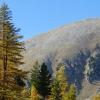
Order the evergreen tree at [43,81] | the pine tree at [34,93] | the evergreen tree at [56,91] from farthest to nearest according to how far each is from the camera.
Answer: the evergreen tree at [56,91], the pine tree at [34,93], the evergreen tree at [43,81]

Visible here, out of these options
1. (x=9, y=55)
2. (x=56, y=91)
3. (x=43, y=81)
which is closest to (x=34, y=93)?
(x=43, y=81)

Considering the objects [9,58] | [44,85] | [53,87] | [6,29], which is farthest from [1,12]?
[53,87]

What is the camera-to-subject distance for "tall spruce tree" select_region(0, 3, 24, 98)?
3756 cm

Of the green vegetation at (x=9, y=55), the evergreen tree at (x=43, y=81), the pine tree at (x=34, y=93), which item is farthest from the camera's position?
the pine tree at (x=34, y=93)

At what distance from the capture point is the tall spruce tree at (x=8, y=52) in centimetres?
3756

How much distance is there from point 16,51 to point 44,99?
3938 cm

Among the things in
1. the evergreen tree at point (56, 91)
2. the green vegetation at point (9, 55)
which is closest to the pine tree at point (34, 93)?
the evergreen tree at point (56, 91)

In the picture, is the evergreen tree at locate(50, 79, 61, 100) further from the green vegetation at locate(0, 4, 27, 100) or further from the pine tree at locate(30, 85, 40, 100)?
the green vegetation at locate(0, 4, 27, 100)

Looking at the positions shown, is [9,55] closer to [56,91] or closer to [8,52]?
[8,52]

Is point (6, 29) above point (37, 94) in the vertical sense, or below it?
above

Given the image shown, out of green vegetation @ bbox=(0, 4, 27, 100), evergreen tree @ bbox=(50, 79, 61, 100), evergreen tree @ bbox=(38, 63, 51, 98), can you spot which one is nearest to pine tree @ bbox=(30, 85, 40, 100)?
evergreen tree @ bbox=(38, 63, 51, 98)

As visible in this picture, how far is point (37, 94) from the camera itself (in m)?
78.3

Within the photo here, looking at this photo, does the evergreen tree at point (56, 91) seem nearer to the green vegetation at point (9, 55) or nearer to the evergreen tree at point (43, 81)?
the evergreen tree at point (43, 81)

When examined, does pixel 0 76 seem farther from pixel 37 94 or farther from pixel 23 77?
pixel 37 94
